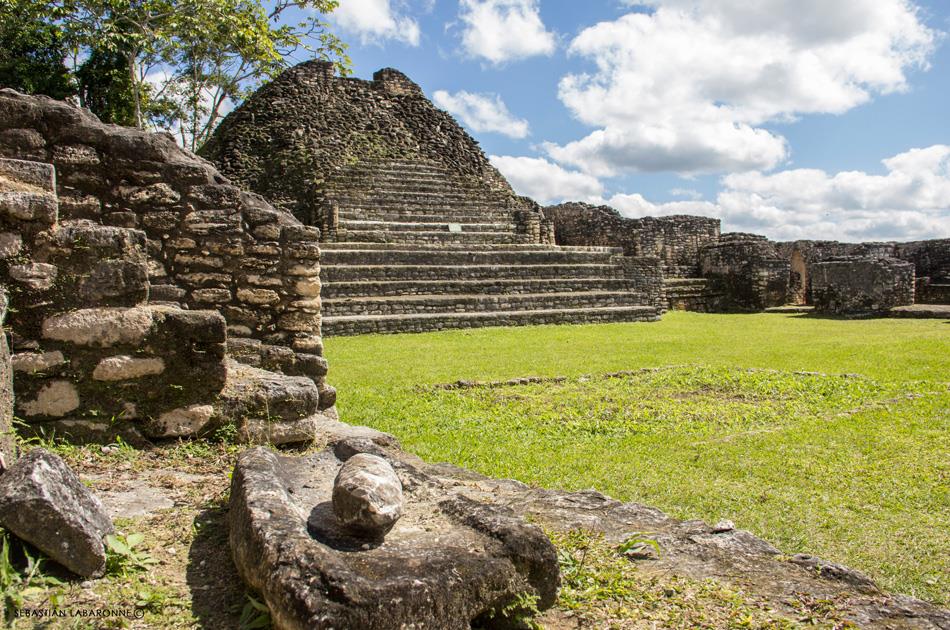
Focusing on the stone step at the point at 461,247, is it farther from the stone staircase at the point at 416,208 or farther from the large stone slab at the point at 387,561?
the large stone slab at the point at 387,561

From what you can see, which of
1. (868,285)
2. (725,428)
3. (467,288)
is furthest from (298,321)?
(868,285)

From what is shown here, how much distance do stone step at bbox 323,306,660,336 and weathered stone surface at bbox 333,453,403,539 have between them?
34.7 feet

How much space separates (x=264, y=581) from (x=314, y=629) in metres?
0.28

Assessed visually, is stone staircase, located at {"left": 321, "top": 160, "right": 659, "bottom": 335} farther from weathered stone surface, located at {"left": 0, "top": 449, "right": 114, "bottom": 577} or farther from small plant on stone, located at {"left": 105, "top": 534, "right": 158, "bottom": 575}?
weathered stone surface, located at {"left": 0, "top": 449, "right": 114, "bottom": 577}

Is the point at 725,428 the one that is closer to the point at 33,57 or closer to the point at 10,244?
the point at 10,244

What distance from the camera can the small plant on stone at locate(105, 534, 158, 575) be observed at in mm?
1902

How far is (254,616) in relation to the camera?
5.66ft

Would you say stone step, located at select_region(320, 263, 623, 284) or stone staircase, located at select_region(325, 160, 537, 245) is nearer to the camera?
stone step, located at select_region(320, 263, 623, 284)

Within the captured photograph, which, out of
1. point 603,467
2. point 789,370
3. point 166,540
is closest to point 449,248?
point 789,370

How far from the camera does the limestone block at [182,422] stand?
3254mm

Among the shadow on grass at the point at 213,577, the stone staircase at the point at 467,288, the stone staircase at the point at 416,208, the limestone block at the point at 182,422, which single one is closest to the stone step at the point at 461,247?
the stone staircase at the point at 467,288

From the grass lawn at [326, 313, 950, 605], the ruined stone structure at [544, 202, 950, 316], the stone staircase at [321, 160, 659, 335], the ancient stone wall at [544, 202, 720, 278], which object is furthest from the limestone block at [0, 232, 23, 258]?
the ancient stone wall at [544, 202, 720, 278]

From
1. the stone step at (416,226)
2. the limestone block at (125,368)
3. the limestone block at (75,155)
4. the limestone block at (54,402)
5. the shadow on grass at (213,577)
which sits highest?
the stone step at (416,226)

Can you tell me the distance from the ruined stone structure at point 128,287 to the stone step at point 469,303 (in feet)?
27.4
